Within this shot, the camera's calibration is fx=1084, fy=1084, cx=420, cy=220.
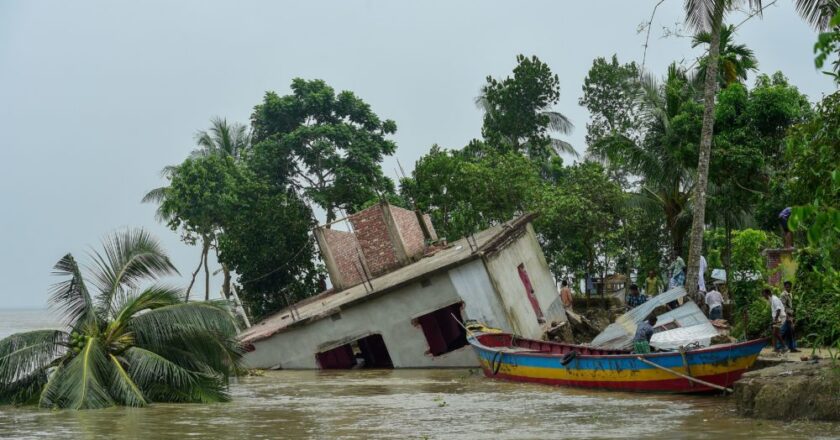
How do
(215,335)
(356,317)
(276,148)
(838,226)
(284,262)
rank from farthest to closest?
1. (276,148)
2. (284,262)
3. (356,317)
4. (215,335)
5. (838,226)

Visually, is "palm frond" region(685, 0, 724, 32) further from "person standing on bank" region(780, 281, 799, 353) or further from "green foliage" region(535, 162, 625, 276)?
"green foliage" region(535, 162, 625, 276)

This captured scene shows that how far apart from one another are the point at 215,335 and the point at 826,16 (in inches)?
516

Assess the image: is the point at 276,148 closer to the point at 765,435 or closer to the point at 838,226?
the point at 765,435

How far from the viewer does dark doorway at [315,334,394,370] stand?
30438 millimetres

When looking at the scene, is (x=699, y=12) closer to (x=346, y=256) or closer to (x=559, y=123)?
(x=346, y=256)

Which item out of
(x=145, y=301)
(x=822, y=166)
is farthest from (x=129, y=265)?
(x=822, y=166)

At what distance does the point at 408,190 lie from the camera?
46562mm

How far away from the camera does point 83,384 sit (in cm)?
1819

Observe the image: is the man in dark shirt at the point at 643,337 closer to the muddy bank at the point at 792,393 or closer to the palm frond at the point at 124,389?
the muddy bank at the point at 792,393

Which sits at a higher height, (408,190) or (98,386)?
(408,190)

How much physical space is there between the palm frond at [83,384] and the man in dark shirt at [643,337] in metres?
9.49

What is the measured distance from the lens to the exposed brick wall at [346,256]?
36.0m

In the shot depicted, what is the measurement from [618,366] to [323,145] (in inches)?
1194

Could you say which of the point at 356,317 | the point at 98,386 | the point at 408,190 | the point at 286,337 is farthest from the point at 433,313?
the point at 408,190
